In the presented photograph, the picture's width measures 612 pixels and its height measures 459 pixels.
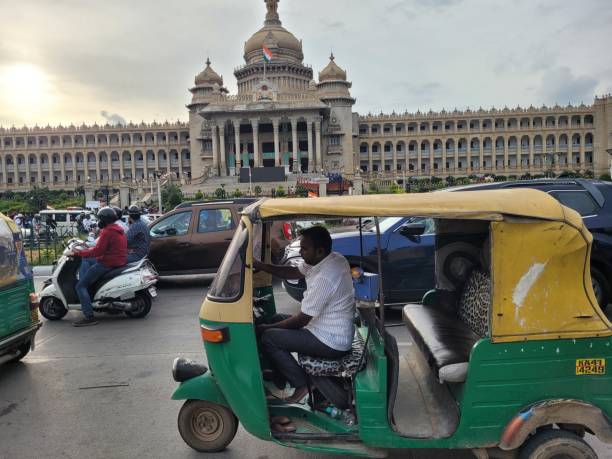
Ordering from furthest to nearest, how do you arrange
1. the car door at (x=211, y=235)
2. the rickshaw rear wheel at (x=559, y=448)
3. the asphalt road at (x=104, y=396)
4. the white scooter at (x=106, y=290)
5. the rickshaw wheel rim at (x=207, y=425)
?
the car door at (x=211, y=235) → the white scooter at (x=106, y=290) → the asphalt road at (x=104, y=396) → the rickshaw wheel rim at (x=207, y=425) → the rickshaw rear wheel at (x=559, y=448)

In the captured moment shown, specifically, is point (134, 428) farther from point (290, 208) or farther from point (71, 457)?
point (290, 208)

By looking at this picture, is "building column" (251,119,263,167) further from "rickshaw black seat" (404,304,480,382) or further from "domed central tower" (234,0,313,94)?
"rickshaw black seat" (404,304,480,382)

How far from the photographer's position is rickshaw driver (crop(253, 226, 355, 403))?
11.4ft

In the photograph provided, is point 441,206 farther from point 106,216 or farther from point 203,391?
point 106,216

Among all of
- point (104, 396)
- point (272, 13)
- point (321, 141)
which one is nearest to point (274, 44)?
point (272, 13)

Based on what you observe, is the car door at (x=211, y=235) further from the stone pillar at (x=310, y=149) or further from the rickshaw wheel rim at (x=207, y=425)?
the stone pillar at (x=310, y=149)

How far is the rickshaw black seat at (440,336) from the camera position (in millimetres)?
3469

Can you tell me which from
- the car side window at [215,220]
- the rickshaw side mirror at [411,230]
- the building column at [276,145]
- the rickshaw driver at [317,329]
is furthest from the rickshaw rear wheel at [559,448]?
the building column at [276,145]

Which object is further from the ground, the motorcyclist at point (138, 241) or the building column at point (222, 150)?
the building column at point (222, 150)

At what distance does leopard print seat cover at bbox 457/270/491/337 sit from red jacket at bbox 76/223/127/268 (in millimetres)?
5519

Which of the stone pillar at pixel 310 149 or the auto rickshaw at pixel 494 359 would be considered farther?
the stone pillar at pixel 310 149

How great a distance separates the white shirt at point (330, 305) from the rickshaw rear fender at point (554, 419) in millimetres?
1165

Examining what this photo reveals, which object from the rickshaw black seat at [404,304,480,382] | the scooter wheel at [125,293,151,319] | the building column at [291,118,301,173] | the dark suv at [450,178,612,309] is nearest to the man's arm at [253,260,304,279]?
the rickshaw black seat at [404,304,480,382]

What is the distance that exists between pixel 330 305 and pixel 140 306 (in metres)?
5.55
